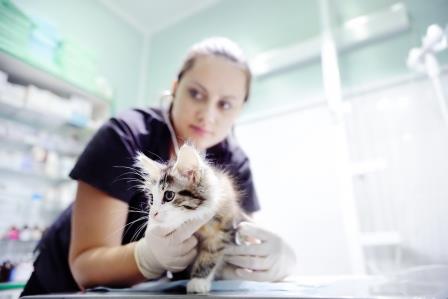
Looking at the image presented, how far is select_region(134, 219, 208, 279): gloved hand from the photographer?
1.85 ft

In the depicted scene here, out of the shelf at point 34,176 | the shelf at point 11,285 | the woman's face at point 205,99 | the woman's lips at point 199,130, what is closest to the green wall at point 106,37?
the shelf at point 34,176

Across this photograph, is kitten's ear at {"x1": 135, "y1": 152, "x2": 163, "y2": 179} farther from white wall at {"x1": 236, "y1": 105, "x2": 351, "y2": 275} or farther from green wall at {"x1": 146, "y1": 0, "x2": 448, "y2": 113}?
green wall at {"x1": 146, "y1": 0, "x2": 448, "y2": 113}

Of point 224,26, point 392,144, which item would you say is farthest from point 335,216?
point 224,26

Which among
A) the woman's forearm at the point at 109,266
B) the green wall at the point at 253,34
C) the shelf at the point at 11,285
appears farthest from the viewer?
the green wall at the point at 253,34

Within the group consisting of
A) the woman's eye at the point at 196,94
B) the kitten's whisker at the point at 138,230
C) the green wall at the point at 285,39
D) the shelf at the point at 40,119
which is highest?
the green wall at the point at 285,39

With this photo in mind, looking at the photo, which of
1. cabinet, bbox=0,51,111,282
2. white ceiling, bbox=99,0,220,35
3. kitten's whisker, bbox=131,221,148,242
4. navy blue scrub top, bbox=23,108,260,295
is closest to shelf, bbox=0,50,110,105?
cabinet, bbox=0,51,111,282

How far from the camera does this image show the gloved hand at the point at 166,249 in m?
0.56

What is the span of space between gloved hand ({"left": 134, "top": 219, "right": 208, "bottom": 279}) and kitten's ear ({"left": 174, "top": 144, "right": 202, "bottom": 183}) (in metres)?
0.10

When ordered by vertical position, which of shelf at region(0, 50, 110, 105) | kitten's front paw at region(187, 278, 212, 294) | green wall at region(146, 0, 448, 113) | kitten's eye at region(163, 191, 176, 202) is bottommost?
kitten's front paw at region(187, 278, 212, 294)

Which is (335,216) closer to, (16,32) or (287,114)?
(287,114)

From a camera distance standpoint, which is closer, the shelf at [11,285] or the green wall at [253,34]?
the shelf at [11,285]

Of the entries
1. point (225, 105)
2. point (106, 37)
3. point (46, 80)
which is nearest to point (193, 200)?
point (225, 105)

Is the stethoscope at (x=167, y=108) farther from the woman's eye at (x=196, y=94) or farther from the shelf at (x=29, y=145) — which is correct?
the shelf at (x=29, y=145)

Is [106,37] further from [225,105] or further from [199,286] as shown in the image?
[199,286]
